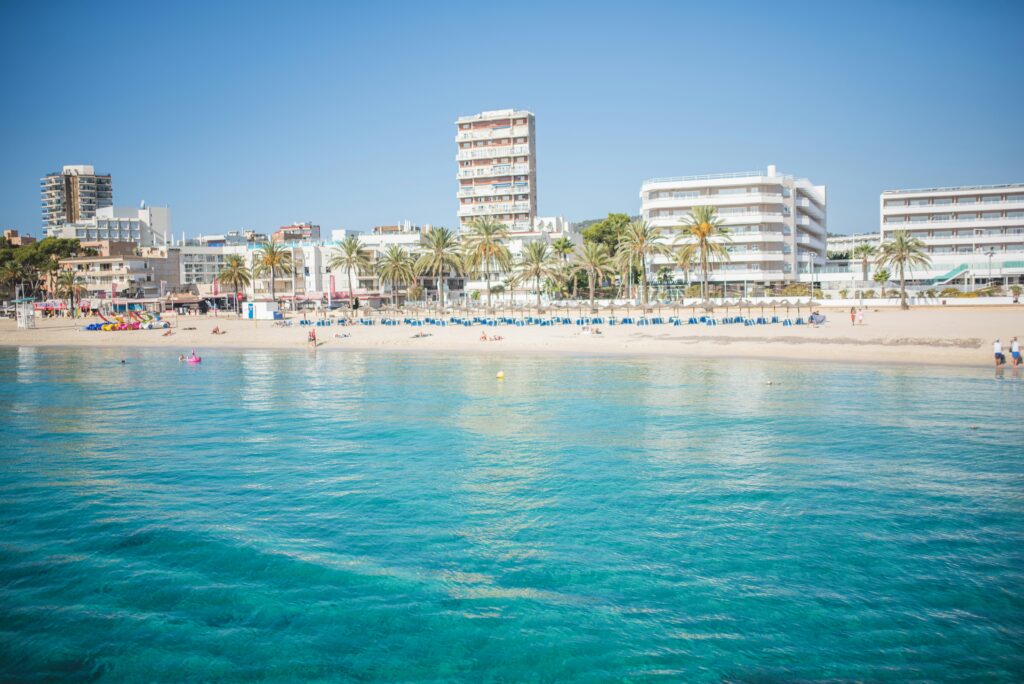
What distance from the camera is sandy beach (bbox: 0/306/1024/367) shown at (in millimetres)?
42812

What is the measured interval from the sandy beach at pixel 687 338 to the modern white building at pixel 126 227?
9195cm

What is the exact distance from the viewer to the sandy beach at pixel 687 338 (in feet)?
140

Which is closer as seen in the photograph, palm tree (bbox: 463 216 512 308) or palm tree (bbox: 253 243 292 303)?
palm tree (bbox: 463 216 512 308)

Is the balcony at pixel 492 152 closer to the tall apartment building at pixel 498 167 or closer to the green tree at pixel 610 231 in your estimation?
the tall apartment building at pixel 498 167

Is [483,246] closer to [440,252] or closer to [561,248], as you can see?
[440,252]

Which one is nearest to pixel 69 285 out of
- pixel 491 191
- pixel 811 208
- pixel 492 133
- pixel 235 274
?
pixel 235 274

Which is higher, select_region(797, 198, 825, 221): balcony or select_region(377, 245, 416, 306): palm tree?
select_region(797, 198, 825, 221): balcony

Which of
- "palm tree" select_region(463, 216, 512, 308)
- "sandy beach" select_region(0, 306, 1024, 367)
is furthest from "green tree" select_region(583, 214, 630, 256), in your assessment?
"sandy beach" select_region(0, 306, 1024, 367)

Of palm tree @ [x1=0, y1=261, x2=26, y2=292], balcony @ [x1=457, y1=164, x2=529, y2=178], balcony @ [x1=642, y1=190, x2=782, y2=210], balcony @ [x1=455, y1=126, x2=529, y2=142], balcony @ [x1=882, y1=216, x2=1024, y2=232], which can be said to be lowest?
palm tree @ [x1=0, y1=261, x2=26, y2=292]

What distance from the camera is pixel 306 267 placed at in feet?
370

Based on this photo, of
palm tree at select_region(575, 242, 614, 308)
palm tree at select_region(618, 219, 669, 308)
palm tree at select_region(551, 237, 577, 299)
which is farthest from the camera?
palm tree at select_region(551, 237, 577, 299)

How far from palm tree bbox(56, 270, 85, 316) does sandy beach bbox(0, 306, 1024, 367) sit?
3630 centimetres

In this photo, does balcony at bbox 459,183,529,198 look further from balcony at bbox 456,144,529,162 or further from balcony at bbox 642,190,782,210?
balcony at bbox 642,190,782,210

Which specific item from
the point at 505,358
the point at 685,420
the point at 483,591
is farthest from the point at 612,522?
the point at 505,358
